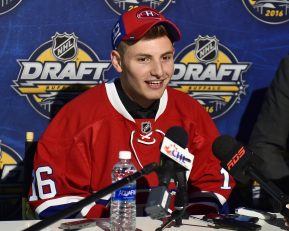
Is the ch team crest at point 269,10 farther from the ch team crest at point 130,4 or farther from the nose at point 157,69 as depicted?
the nose at point 157,69

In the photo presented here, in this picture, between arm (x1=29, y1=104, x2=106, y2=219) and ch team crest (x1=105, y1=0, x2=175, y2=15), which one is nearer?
arm (x1=29, y1=104, x2=106, y2=219)

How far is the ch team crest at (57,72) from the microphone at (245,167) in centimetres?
119

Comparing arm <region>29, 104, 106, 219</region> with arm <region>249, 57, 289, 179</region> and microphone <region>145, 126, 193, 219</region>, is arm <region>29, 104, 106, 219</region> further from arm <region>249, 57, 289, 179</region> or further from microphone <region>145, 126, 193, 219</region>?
arm <region>249, 57, 289, 179</region>

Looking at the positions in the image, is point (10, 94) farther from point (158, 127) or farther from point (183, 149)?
point (183, 149)

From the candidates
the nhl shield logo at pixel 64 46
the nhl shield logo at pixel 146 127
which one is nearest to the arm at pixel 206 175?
the nhl shield logo at pixel 146 127

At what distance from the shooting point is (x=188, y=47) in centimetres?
273

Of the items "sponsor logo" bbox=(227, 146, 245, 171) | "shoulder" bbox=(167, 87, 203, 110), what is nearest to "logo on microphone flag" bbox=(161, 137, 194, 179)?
"sponsor logo" bbox=(227, 146, 245, 171)

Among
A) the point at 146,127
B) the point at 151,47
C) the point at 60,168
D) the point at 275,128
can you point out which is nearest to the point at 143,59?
the point at 151,47

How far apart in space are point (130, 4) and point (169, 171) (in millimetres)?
1361

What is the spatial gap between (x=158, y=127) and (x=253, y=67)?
80 cm

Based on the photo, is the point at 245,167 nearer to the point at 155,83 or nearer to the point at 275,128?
the point at 155,83

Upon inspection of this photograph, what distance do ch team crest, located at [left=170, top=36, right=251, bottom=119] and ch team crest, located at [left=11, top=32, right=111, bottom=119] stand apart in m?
0.32

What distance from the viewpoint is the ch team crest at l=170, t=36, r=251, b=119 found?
2.73 meters

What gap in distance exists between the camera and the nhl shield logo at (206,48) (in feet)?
8.96
